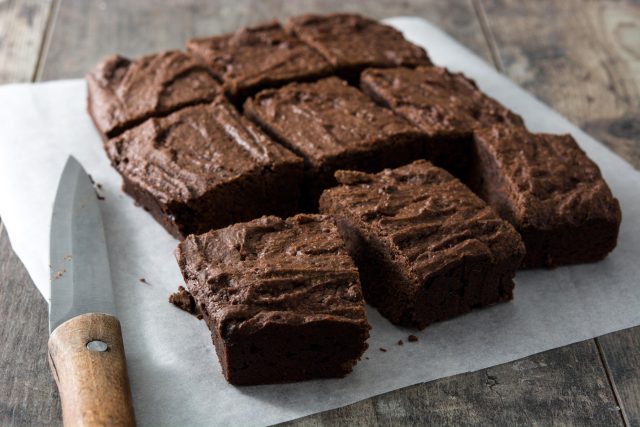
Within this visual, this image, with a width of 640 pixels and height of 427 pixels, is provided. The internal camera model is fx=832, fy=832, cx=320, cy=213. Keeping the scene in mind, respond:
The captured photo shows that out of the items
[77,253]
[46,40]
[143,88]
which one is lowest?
[46,40]

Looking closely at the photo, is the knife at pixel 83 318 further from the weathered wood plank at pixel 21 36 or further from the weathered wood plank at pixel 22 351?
the weathered wood plank at pixel 21 36

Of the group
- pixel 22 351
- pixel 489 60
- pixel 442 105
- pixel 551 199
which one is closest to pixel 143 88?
pixel 442 105

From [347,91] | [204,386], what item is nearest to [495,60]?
[347,91]

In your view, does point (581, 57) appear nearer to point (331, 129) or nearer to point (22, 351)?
point (331, 129)

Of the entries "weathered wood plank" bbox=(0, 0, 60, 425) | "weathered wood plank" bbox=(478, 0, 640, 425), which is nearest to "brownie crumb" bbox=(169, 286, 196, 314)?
"weathered wood plank" bbox=(0, 0, 60, 425)

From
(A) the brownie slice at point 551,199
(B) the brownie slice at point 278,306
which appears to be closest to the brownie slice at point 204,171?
(B) the brownie slice at point 278,306

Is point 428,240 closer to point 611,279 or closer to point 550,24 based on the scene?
point 611,279
